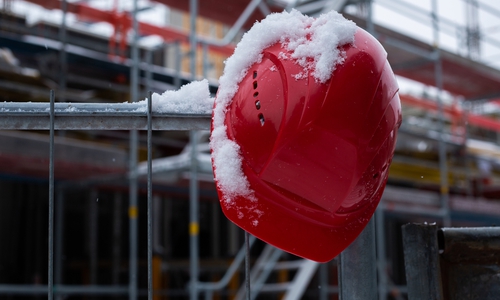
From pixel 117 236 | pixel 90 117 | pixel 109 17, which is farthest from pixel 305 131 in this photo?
pixel 117 236

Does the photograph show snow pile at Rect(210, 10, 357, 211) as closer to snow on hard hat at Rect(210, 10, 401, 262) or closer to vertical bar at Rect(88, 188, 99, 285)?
snow on hard hat at Rect(210, 10, 401, 262)

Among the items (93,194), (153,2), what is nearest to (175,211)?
(93,194)

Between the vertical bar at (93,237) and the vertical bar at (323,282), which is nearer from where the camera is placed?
the vertical bar at (323,282)

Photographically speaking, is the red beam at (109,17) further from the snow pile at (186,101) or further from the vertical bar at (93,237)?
the snow pile at (186,101)

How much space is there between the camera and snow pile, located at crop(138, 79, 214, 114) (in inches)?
55.7

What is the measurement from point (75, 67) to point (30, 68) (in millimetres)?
500

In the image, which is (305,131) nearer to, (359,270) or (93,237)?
(359,270)

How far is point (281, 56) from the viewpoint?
1217 mm

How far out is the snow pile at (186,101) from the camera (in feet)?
4.64

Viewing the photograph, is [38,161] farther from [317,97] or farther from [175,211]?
[317,97]

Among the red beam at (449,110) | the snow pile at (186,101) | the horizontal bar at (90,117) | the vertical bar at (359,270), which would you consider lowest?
the vertical bar at (359,270)

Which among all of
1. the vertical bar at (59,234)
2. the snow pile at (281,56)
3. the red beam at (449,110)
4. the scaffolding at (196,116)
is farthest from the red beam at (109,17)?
the snow pile at (281,56)

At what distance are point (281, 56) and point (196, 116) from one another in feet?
0.95

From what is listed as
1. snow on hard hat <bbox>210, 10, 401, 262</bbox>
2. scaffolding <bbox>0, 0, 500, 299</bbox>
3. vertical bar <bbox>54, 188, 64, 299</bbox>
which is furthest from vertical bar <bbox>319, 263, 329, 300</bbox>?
snow on hard hat <bbox>210, 10, 401, 262</bbox>
